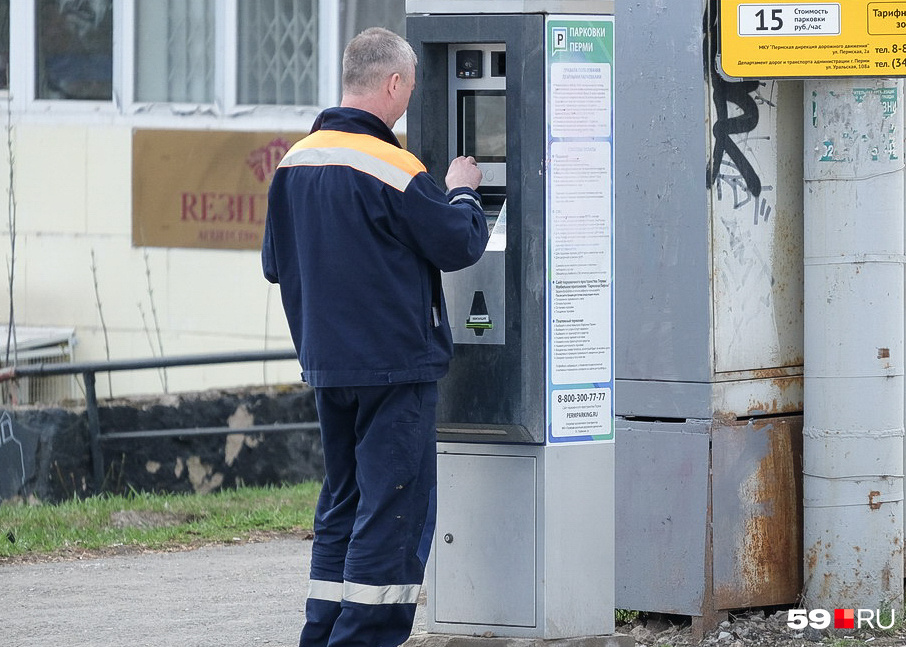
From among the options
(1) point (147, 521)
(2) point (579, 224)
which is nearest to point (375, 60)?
(2) point (579, 224)

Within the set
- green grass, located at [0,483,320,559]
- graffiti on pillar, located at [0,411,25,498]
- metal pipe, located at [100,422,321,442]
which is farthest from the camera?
metal pipe, located at [100,422,321,442]

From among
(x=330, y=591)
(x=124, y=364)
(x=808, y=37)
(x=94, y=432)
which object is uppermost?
(x=808, y=37)

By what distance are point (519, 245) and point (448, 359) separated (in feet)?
1.40

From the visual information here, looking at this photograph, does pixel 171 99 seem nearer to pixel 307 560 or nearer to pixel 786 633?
pixel 307 560

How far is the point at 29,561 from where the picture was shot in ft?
20.2

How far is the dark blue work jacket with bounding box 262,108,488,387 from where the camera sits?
3924mm

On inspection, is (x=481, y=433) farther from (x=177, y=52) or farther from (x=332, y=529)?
Answer: (x=177, y=52)

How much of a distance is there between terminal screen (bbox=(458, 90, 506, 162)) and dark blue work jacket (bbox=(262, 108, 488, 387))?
345mm

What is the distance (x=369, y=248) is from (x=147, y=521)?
3338 mm

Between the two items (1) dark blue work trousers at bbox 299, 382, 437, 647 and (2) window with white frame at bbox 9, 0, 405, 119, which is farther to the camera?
(2) window with white frame at bbox 9, 0, 405, 119

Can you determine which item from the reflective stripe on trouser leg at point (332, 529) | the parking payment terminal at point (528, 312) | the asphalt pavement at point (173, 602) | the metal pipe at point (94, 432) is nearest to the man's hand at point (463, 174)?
the parking payment terminal at point (528, 312)

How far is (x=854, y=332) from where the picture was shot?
482cm

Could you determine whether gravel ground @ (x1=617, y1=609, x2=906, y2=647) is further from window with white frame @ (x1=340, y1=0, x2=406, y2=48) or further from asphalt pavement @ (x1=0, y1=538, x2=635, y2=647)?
window with white frame @ (x1=340, y1=0, x2=406, y2=48)

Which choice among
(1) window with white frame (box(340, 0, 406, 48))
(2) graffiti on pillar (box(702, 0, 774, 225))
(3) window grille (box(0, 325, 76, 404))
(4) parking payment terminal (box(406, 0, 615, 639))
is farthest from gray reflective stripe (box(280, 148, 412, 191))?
(1) window with white frame (box(340, 0, 406, 48))
